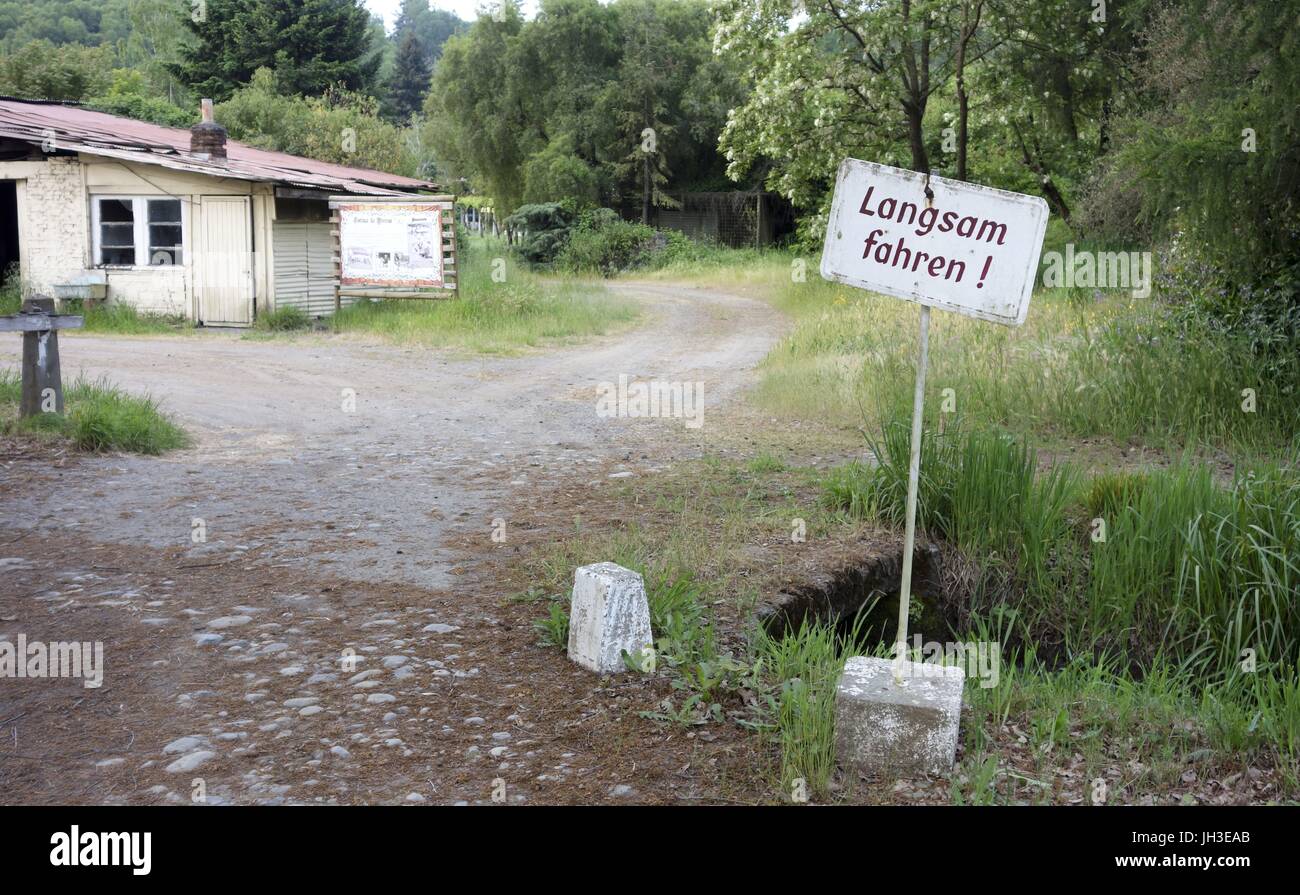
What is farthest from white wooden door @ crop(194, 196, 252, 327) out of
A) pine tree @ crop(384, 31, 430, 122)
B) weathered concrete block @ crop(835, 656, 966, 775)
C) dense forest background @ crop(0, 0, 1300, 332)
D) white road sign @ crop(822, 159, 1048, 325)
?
pine tree @ crop(384, 31, 430, 122)

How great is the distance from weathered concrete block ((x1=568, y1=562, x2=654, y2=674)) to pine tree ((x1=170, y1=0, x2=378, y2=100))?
42825 millimetres

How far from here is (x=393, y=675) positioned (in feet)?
15.8

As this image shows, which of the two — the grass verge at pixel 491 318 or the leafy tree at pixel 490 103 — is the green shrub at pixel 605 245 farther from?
the grass verge at pixel 491 318

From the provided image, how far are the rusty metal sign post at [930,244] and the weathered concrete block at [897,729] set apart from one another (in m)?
0.29

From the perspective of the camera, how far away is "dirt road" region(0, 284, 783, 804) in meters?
4.02

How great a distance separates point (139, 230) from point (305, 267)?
8.83 ft

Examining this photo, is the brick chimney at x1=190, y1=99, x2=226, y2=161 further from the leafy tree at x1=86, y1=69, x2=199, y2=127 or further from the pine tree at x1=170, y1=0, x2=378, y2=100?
the pine tree at x1=170, y1=0, x2=378, y2=100

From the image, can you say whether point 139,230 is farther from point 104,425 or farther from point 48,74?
point 48,74

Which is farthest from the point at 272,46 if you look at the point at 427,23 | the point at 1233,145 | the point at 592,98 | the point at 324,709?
the point at 427,23

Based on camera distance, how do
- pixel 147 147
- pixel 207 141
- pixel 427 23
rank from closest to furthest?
1. pixel 147 147
2. pixel 207 141
3. pixel 427 23

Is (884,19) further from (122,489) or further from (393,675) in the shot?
(393,675)

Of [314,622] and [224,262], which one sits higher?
[224,262]

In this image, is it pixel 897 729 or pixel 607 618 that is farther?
pixel 607 618

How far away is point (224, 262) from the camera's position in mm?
19641
